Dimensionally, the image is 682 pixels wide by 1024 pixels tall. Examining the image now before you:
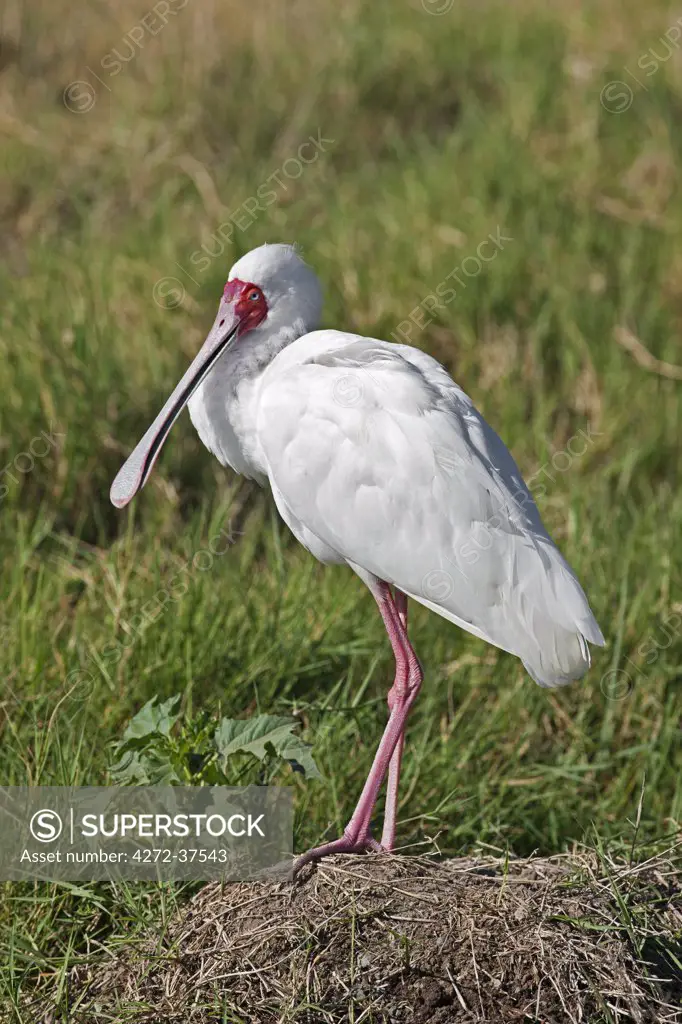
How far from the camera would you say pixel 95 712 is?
14.8 ft

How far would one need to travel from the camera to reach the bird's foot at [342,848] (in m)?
3.80

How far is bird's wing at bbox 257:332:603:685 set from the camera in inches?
157

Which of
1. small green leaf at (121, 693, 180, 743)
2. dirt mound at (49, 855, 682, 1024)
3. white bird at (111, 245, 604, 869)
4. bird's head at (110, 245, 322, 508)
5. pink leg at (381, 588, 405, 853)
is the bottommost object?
dirt mound at (49, 855, 682, 1024)

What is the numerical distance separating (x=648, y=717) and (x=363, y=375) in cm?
192

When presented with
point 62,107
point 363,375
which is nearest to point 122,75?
point 62,107

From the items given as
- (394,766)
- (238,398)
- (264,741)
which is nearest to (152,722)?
(264,741)

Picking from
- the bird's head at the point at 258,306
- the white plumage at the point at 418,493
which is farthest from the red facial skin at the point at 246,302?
the white plumage at the point at 418,493

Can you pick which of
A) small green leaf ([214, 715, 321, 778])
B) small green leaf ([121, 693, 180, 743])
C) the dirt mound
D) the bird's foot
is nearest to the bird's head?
small green leaf ([121, 693, 180, 743])

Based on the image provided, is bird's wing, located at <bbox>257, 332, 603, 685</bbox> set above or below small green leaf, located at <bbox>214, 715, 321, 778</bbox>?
above

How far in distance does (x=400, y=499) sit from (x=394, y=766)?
2.72ft

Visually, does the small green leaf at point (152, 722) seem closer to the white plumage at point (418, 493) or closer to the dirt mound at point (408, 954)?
the dirt mound at point (408, 954)

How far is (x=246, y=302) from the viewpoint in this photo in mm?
4430

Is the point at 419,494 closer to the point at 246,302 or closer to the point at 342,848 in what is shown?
the point at 246,302

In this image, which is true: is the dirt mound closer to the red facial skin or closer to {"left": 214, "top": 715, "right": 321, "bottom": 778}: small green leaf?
{"left": 214, "top": 715, "right": 321, "bottom": 778}: small green leaf
